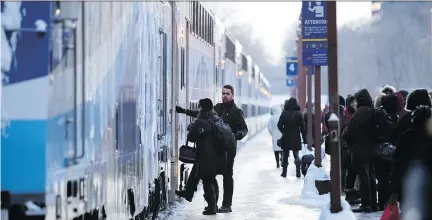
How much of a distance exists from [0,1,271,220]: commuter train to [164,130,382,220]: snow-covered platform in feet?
8.53

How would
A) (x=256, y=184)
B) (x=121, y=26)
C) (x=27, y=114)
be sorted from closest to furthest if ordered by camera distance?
(x=27, y=114), (x=121, y=26), (x=256, y=184)

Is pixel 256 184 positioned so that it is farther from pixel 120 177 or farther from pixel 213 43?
pixel 120 177

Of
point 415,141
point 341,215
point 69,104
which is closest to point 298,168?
point 341,215

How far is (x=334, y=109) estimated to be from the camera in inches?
467

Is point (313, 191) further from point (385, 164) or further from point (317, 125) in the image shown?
point (385, 164)

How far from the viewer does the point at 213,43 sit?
24.0 metres

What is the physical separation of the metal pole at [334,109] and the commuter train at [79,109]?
2.03 metres

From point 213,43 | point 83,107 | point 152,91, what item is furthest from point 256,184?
point 83,107

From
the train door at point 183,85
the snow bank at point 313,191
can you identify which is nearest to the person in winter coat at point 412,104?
the train door at point 183,85

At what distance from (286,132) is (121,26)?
13.5 metres

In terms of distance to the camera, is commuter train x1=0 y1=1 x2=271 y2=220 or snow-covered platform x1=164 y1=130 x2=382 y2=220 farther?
snow-covered platform x1=164 y1=130 x2=382 y2=220

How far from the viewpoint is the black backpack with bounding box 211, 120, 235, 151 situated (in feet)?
47.8

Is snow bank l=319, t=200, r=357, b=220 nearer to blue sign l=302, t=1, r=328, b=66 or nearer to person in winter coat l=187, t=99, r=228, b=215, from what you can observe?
person in winter coat l=187, t=99, r=228, b=215

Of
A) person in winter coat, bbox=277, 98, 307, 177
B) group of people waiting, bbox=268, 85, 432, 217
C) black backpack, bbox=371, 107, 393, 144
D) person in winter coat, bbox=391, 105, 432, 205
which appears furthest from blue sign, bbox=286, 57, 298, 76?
person in winter coat, bbox=391, 105, 432, 205
